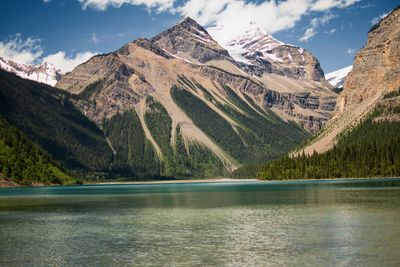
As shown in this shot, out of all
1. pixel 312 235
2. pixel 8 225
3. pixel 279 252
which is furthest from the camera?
pixel 8 225

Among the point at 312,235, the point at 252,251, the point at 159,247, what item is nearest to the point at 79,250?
the point at 159,247

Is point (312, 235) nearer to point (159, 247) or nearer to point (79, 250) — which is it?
point (159, 247)

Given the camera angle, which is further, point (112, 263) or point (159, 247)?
point (159, 247)

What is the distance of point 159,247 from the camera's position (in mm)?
57594

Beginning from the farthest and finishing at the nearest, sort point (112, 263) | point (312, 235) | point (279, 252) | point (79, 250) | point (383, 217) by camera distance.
→ point (383, 217), point (312, 235), point (79, 250), point (279, 252), point (112, 263)

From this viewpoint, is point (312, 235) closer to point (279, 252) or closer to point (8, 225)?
point (279, 252)

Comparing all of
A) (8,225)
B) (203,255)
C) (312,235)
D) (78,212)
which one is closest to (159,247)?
(203,255)

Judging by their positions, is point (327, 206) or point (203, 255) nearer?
point (203, 255)

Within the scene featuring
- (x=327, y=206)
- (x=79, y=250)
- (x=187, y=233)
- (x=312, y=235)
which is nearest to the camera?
(x=79, y=250)

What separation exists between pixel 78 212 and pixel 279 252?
59.8 m

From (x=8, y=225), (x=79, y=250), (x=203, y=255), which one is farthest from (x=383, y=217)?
(x=8, y=225)

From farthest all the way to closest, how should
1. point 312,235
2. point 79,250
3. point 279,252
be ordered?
point 312,235, point 79,250, point 279,252

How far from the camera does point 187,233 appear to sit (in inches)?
2685

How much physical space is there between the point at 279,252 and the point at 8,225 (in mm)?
46717
